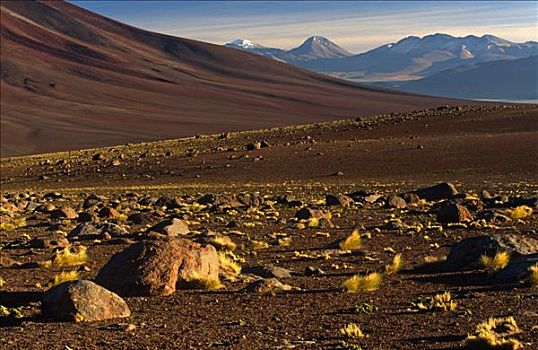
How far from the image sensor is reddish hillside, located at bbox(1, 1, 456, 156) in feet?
312

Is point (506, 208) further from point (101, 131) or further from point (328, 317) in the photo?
point (101, 131)

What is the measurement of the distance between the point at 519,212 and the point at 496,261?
812 centimetres

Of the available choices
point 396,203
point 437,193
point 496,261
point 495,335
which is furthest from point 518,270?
point 437,193

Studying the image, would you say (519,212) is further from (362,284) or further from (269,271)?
(362,284)

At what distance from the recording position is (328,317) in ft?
31.8

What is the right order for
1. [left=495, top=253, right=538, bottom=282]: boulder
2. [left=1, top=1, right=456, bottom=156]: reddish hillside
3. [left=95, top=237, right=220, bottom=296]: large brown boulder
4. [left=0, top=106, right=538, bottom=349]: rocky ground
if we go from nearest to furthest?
[left=0, top=106, right=538, bottom=349]: rocky ground
[left=495, top=253, right=538, bottom=282]: boulder
[left=95, top=237, right=220, bottom=296]: large brown boulder
[left=1, top=1, right=456, bottom=156]: reddish hillside

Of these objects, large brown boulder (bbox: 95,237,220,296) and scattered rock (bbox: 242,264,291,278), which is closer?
large brown boulder (bbox: 95,237,220,296)

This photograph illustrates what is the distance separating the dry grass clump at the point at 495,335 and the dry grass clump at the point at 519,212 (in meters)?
11.1

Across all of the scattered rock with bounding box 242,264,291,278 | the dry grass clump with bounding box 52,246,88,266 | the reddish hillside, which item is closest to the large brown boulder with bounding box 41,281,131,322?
the scattered rock with bounding box 242,264,291,278

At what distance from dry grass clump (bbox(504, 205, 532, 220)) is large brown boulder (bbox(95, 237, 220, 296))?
10.8m

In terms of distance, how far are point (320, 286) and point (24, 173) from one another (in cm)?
4255

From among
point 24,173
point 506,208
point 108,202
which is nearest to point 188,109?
point 24,173

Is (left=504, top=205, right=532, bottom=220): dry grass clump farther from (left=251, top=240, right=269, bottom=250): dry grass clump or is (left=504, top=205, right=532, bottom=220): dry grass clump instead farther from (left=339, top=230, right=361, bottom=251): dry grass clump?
(left=251, top=240, right=269, bottom=250): dry grass clump

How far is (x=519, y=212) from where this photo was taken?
19422mm
